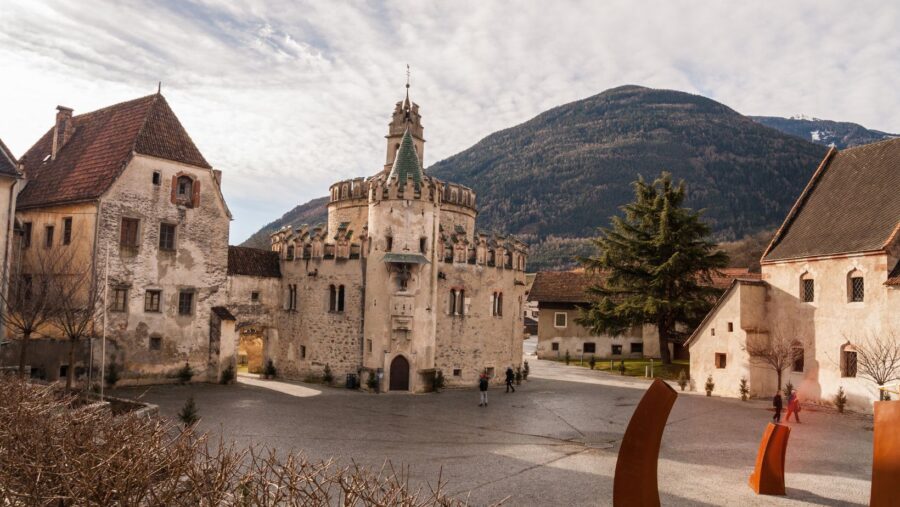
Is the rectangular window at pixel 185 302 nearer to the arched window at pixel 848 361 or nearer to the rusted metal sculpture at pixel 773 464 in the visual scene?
the rusted metal sculpture at pixel 773 464

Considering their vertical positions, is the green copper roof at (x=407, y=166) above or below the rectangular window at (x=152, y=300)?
above

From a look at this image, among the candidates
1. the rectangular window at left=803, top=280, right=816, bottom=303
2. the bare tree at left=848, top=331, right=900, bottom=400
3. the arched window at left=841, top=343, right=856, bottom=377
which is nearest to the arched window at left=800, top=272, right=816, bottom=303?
the rectangular window at left=803, top=280, right=816, bottom=303

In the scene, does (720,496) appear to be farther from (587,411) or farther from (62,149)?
(62,149)

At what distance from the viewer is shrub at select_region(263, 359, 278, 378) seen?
39219mm

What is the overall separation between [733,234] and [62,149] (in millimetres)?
146749

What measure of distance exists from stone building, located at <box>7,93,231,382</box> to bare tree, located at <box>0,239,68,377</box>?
518mm

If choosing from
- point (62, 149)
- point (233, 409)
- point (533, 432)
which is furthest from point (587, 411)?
point (62, 149)

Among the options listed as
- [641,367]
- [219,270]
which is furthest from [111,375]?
[641,367]

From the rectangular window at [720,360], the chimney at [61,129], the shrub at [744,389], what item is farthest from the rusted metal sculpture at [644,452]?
the chimney at [61,129]

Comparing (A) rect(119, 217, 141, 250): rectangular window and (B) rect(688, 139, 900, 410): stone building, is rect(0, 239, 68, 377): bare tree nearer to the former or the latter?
(A) rect(119, 217, 141, 250): rectangular window

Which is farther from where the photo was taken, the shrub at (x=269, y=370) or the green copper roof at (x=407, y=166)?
the shrub at (x=269, y=370)

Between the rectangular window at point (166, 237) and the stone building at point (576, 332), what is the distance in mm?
34382

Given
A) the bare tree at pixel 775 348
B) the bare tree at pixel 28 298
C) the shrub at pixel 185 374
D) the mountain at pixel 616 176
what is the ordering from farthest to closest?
1. the mountain at pixel 616 176
2. the shrub at pixel 185 374
3. the bare tree at pixel 775 348
4. the bare tree at pixel 28 298

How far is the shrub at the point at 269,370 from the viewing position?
129ft
